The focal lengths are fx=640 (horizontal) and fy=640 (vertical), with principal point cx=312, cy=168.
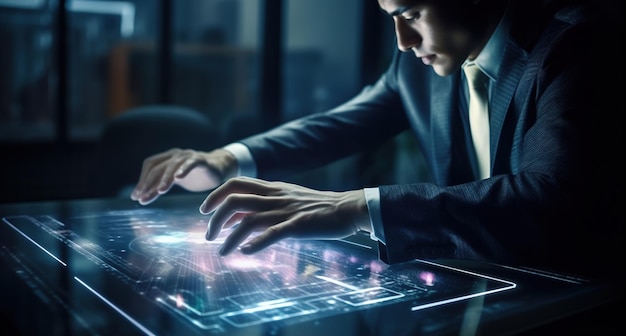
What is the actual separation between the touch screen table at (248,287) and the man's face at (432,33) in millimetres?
430

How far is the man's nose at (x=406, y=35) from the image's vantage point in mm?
1249

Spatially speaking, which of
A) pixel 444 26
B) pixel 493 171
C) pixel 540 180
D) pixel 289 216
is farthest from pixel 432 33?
pixel 289 216

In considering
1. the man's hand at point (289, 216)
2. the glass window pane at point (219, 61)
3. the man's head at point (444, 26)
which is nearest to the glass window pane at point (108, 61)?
the glass window pane at point (219, 61)

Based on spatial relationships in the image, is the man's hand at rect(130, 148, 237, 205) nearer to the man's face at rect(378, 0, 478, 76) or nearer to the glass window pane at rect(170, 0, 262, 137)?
the man's face at rect(378, 0, 478, 76)

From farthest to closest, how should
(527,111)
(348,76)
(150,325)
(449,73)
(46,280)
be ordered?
(348,76) < (449,73) < (527,111) < (46,280) < (150,325)

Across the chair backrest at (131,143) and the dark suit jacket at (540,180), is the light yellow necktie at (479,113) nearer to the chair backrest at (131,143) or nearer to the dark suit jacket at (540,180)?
the dark suit jacket at (540,180)

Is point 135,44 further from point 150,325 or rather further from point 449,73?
point 150,325

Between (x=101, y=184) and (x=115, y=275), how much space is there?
1.72 m

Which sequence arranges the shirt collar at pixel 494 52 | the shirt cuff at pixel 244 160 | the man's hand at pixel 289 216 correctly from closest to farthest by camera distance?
the man's hand at pixel 289 216 → the shirt collar at pixel 494 52 → the shirt cuff at pixel 244 160

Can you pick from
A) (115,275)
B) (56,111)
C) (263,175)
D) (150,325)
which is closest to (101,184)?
(263,175)

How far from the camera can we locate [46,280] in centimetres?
78

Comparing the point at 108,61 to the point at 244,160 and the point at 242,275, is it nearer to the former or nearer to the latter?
the point at 244,160

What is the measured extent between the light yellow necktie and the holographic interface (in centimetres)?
49

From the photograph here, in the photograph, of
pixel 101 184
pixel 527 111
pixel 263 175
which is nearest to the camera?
pixel 527 111
